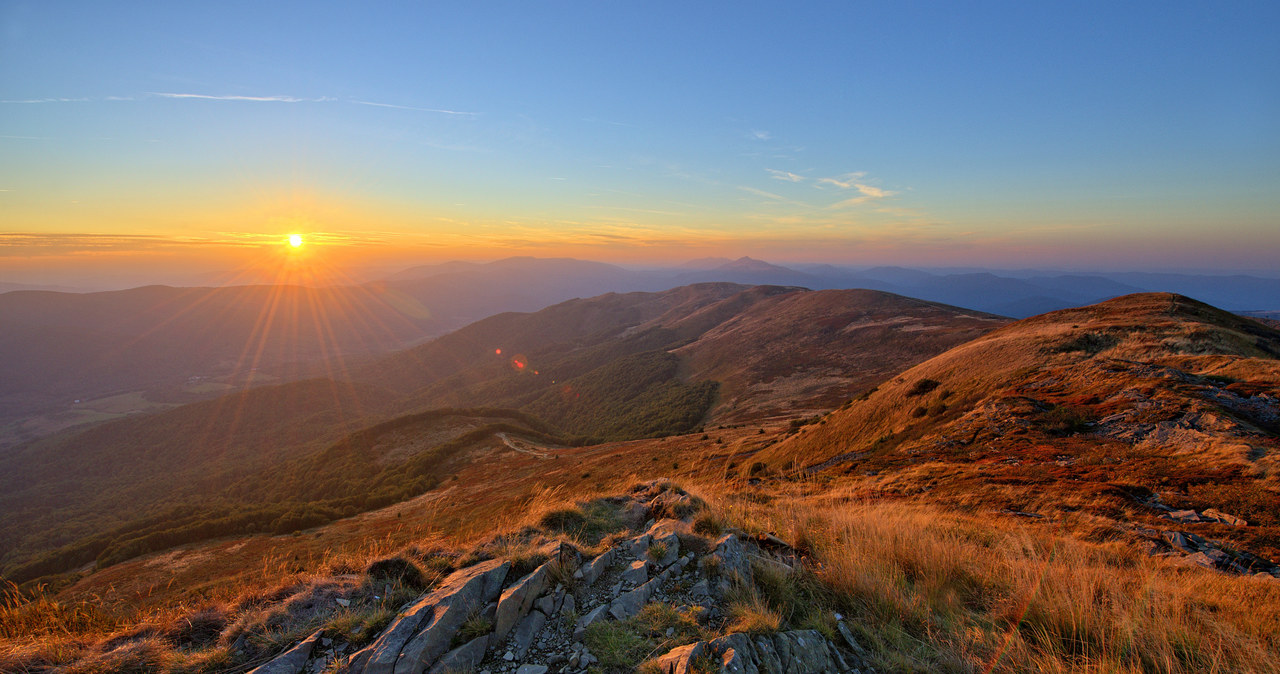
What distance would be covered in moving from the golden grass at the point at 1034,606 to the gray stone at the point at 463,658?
11.5 ft

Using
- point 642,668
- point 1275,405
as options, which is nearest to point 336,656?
point 642,668

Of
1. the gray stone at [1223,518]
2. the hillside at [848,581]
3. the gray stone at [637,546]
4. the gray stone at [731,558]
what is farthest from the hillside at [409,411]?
the gray stone at [731,558]

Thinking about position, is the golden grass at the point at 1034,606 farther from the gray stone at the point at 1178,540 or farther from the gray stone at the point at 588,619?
the gray stone at the point at 588,619

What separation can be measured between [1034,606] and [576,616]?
14.3 feet

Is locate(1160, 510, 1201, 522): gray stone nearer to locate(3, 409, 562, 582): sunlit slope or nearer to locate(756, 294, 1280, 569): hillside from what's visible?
locate(756, 294, 1280, 569): hillside

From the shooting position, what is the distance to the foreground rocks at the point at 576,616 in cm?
349

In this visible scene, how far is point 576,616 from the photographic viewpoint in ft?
14.4

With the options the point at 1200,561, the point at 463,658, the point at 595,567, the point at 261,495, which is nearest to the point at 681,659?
the point at 595,567

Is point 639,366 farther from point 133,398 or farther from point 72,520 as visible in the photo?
point 133,398

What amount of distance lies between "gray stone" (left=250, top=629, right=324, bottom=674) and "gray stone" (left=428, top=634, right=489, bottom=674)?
126cm

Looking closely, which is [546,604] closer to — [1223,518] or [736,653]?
[736,653]

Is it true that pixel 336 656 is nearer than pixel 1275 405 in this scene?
Yes

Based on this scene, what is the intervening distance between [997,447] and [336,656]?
630 inches

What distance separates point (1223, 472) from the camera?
822cm
